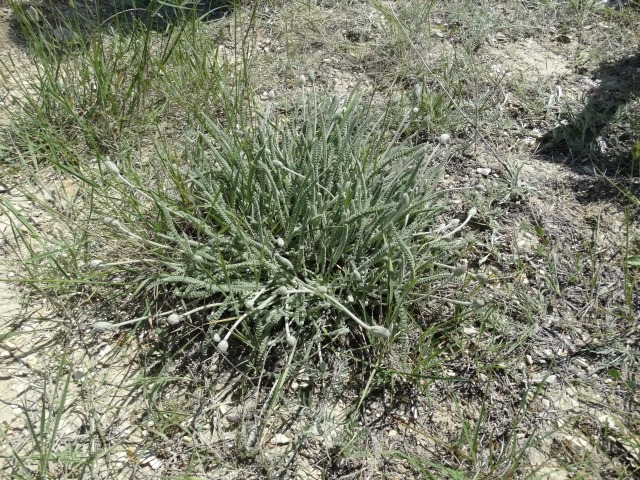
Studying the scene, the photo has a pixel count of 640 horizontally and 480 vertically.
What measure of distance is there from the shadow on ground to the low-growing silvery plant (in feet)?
2.91

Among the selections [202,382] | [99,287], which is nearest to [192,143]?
[99,287]

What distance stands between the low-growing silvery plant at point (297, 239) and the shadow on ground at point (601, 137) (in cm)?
89

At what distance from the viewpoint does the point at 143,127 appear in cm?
280

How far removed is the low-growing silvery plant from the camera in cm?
201

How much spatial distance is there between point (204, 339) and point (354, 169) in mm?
904

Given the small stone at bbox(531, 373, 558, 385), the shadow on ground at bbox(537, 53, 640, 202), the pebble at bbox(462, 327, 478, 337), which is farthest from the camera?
the shadow on ground at bbox(537, 53, 640, 202)

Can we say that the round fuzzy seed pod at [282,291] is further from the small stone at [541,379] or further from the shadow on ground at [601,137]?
the shadow on ground at [601,137]

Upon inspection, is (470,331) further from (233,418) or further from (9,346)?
(9,346)

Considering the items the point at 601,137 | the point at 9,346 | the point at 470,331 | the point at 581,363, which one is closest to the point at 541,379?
the point at 581,363

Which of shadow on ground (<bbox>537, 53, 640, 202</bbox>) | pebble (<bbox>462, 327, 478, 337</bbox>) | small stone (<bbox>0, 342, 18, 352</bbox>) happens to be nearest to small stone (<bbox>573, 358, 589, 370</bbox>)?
pebble (<bbox>462, 327, 478, 337</bbox>)

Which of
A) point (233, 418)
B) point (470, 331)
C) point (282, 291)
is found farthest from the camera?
point (470, 331)

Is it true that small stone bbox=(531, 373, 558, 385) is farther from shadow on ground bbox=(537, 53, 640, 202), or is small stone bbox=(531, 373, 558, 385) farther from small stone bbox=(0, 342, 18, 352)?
small stone bbox=(0, 342, 18, 352)

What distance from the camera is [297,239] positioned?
7.34 ft

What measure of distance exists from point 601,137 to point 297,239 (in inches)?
67.8
